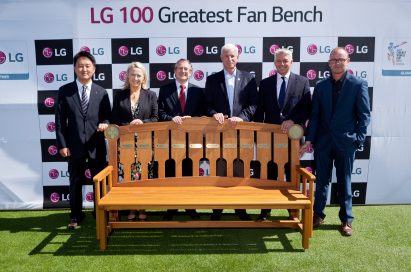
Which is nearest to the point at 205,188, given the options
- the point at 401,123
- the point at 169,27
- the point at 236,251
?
the point at 236,251

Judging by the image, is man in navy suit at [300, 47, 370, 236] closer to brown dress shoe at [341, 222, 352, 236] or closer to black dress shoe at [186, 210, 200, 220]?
brown dress shoe at [341, 222, 352, 236]

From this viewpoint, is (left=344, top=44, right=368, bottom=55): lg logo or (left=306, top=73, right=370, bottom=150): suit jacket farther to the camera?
(left=344, top=44, right=368, bottom=55): lg logo

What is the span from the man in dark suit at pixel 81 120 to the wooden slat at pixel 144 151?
0.38m

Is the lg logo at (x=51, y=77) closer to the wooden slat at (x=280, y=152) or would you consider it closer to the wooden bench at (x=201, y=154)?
the wooden bench at (x=201, y=154)

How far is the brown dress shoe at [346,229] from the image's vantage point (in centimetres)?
338

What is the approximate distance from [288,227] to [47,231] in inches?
90.5

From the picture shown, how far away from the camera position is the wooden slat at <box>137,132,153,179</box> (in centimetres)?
339

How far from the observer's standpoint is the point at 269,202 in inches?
114

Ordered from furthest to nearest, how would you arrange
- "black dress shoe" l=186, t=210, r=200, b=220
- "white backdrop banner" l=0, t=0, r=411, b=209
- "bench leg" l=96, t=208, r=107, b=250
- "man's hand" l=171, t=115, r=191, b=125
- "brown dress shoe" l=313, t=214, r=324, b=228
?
1. "white backdrop banner" l=0, t=0, r=411, b=209
2. "black dress shoe" l=186, t=210, r=200, b=220
3. "brown dress shoe" l=313, t=214, r=324, b=228
4. "man's hand" l=171, t=115, r=191, b=125
5. "bench leg" l=96, t=208, r=107, b=250

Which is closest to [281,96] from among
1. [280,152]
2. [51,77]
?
[280,152]

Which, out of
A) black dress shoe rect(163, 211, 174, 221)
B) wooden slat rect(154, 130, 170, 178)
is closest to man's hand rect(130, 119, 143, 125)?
wooden slat rect(154, 130, 170, 178)

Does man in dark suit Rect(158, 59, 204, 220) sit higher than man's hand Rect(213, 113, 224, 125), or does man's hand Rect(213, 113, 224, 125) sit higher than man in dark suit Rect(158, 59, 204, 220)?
man in dark suit Rect(158, 59, 204, 220)

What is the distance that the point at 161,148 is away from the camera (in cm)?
341

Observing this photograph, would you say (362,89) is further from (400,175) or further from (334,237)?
(400,175)
